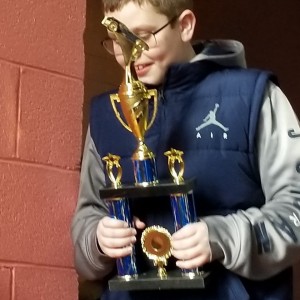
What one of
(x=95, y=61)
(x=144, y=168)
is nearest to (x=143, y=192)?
(x=144, y=168)

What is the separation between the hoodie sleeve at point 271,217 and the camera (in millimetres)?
1068

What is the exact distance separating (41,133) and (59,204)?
122mm

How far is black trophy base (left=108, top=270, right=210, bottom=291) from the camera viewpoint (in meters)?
1.04

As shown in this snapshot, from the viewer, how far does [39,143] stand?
1.18 m

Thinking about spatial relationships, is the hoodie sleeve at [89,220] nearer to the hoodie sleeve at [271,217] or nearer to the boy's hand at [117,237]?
the boy's hand at [117,237]

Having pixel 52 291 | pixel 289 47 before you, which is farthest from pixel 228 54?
pixel 289 47

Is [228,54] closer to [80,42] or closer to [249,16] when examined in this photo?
[80,42]

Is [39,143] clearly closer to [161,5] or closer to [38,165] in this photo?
[38,165]

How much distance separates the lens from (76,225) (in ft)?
3.95

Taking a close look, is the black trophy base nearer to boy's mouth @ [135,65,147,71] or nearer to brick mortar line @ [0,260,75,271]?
brick mortar line @ [0,260,75,271]

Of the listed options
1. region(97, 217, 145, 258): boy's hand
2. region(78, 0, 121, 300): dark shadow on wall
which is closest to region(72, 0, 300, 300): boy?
region(97, 217, 145, 258): boy's hand

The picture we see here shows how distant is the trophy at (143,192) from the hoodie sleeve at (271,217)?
53 mm

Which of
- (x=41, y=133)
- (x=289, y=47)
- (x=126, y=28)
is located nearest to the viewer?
(x=126, y=28)

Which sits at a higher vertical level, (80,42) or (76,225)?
(80,42)
